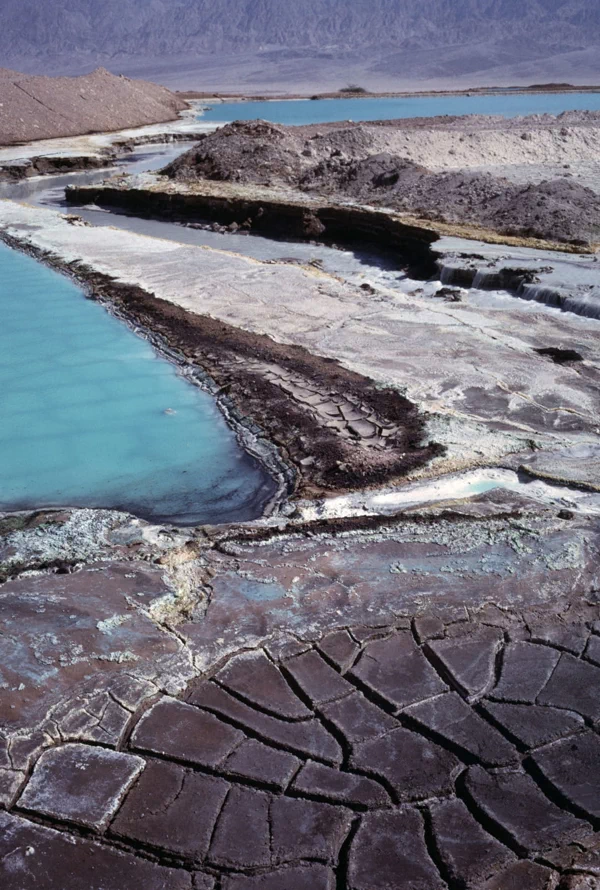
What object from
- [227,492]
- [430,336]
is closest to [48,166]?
[430,336]

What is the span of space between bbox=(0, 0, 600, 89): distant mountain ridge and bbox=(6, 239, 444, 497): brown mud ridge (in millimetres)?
88429

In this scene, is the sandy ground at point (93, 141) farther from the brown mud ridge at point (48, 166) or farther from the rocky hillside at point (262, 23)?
the rocky hillside at point (262, 23)

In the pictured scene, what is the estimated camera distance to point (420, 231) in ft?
46.4

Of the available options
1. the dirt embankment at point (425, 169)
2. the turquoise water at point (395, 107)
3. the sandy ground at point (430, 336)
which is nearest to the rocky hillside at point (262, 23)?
the turquoise water at point (395, 107)

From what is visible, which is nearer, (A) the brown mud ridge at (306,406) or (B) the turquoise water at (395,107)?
(A) the brown mud ridge at (306,406)

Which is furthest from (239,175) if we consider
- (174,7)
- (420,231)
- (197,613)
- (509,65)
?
(174,7)

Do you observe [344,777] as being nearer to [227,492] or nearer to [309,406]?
[227,492]

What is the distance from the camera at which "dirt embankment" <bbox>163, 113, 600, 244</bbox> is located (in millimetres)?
14672

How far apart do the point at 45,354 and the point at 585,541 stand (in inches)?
269

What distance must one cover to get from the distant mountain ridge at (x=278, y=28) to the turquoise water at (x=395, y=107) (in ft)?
144

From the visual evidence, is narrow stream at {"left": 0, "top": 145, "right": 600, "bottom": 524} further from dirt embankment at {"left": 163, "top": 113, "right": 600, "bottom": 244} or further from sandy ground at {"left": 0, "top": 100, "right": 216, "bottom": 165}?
sandy ground at {"left": 0, "top": 100, "right": 216, "bottom": 165}

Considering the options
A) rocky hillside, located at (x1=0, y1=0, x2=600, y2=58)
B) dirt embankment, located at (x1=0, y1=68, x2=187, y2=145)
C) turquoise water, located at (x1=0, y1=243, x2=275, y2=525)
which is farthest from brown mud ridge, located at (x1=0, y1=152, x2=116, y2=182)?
rocky hillside, located at (x1=0, y1=0, x2=600, y2=58)

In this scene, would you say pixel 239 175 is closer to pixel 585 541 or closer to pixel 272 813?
pixel 585 541

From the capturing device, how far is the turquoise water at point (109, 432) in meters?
6.95
